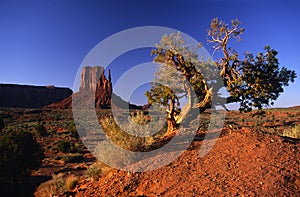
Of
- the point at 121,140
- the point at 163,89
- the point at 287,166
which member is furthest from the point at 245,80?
the point at 121,140

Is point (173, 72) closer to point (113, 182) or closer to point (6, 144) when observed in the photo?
point (113, 182)

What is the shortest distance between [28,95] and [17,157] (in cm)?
10021

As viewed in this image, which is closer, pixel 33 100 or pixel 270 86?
pixel 270 86

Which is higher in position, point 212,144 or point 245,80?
point 245,80

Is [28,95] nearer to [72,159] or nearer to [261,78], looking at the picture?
[72,159]

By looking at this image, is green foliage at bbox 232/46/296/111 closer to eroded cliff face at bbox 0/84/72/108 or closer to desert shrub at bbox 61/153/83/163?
desert shrub at bbox 61/153/83/163

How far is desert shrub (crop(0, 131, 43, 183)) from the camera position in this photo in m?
12.8

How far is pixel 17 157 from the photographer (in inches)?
526

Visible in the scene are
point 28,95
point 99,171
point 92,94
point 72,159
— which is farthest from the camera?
point 28,95

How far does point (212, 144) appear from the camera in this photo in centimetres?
750

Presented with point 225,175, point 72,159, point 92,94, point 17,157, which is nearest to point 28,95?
point 92,94

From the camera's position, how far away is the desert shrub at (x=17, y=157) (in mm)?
12797

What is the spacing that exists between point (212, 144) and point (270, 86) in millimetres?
3612

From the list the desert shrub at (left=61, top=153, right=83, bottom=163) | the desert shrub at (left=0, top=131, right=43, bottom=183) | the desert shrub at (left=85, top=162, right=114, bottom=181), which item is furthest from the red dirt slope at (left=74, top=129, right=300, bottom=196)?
the desert shrub at (left=61, top=153, right=83, bottom=163)
